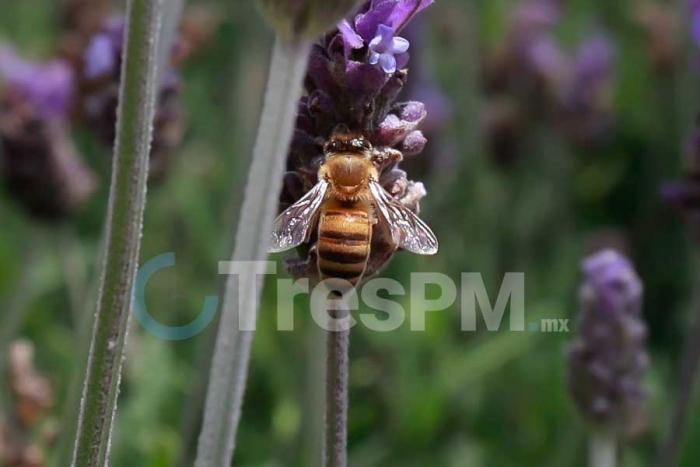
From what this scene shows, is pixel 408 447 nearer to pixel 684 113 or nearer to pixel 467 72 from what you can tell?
pixel 467 72

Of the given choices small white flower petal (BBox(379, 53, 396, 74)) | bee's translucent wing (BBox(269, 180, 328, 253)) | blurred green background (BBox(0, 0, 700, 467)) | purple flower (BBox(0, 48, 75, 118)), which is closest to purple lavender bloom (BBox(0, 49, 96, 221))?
purple flower (BBox(0, 48, 75, 118))

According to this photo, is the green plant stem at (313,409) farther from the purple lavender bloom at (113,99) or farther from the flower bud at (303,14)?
the flower bud at (303,14)

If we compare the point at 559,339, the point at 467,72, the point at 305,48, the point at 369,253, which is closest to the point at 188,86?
the point at 467,72

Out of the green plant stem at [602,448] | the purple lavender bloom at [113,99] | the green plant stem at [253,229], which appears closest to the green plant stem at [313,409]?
the purple lavender bloom at [113,99]

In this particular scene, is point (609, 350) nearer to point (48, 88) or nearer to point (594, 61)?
point (48, 88)

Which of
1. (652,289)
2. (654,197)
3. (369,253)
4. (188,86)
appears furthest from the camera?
(188,86)

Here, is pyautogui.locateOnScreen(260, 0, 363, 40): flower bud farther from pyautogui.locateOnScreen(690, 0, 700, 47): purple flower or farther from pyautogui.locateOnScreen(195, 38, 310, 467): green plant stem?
pyautogui.locateOnScreen(690, 0, 700, 47): purple flower

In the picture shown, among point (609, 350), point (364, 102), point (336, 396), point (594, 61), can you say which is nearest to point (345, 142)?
point (364, 102)
